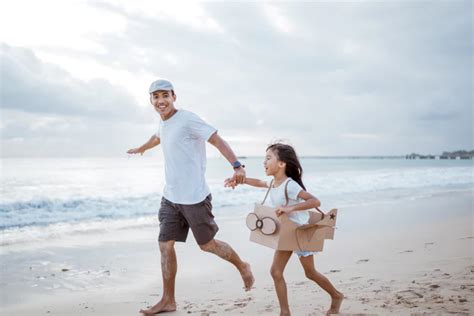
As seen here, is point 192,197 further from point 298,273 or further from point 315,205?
point 298,273

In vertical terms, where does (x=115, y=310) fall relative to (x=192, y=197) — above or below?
below

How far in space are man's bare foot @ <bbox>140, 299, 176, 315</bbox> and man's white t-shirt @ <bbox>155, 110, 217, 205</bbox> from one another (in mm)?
1001

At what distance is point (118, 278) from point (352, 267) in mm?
3114

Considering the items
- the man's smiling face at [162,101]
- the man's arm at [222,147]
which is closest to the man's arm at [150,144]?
the man's smiling face at [162,101]

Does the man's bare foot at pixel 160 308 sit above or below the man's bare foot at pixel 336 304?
below

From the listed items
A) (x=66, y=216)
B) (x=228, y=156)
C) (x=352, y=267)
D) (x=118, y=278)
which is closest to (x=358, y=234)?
(x=352, y=267)

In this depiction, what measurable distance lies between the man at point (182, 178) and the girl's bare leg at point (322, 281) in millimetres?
801

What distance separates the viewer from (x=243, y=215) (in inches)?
463

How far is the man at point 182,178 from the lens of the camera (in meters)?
3.96

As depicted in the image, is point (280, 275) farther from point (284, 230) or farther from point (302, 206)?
point (302, 206)

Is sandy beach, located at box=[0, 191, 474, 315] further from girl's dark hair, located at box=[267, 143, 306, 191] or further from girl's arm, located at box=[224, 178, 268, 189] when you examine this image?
girl's dark hair, located at box=[267, 143, 306, 191]

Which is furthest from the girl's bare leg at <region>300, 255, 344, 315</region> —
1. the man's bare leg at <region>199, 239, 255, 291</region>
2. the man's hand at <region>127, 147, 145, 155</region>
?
the man's hand at <region>127, 147, 145, 155</region>

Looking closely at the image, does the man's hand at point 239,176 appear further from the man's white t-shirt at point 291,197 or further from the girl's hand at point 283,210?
the girl's hand at point 283,210

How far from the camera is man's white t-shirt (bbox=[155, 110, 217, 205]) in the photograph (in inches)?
156
